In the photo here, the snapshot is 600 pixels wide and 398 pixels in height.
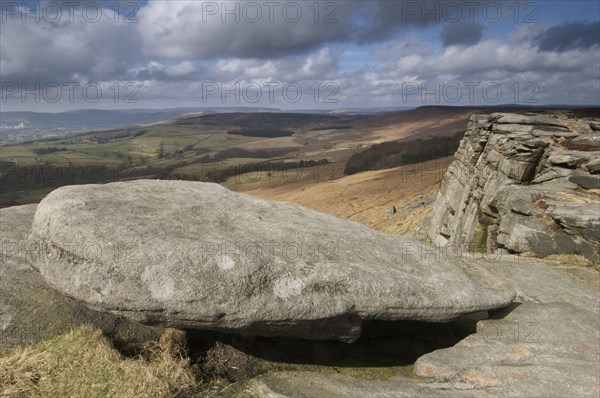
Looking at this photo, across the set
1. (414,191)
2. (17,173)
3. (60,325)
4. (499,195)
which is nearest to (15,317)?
(60,325)

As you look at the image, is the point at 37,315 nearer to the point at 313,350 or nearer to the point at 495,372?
the point at 313,350

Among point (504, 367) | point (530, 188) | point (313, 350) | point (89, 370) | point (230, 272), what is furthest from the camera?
point (530, 188)

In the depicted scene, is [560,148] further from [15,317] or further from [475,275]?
[15,317]

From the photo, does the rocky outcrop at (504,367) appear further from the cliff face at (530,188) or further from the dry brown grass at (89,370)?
the cliff face at (530,188)

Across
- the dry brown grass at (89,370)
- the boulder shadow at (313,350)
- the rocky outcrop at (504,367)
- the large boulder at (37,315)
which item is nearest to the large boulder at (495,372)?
the rocky outcrop at (504,367)

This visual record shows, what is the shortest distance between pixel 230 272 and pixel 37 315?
15.6ft

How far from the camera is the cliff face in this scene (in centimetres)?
1377

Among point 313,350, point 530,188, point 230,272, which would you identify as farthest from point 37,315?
point 530,188

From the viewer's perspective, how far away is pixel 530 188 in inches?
623

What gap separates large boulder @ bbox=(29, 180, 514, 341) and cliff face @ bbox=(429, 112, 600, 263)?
240 inches

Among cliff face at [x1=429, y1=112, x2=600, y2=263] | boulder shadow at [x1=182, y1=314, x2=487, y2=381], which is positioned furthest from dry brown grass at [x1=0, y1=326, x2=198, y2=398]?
cliff face at [x1=429, y1=112, x2=600, y2=263]

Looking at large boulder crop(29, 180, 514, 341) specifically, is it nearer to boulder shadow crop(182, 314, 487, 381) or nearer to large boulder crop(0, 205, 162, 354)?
boulder shadow crop(182, 314, 487, 381)

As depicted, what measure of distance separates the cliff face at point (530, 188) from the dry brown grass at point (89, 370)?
12897mm

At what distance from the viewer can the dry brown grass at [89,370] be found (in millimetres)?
6195
